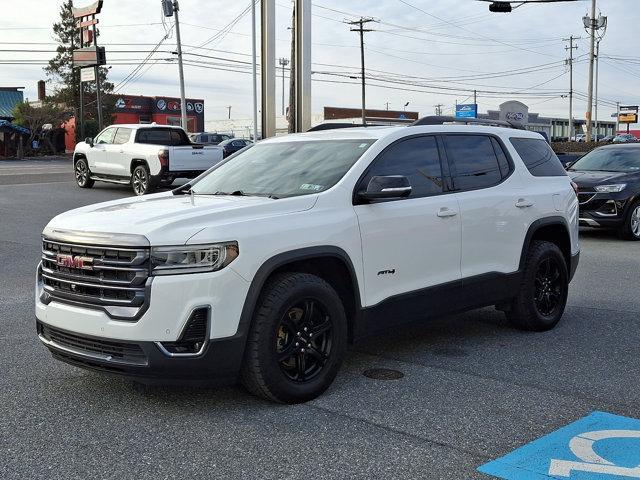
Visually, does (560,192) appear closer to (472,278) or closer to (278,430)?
(472,278)

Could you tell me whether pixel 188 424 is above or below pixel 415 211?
below

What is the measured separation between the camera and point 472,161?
6215 mm

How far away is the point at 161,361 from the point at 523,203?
368 centimetres

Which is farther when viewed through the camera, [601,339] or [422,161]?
[601,339]

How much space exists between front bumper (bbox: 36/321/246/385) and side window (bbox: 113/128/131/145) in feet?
54.6

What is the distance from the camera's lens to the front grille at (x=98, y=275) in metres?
4.20

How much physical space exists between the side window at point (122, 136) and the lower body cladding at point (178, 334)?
54.7 ft

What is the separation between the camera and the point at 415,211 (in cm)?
543

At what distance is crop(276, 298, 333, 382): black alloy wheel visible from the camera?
4.61 metres

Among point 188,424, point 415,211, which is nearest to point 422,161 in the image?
point 415,211

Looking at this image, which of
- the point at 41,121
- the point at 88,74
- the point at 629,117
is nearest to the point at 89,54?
the point at 88,74

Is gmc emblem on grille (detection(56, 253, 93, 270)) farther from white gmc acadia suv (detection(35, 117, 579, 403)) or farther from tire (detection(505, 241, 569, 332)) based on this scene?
tire (detection(505, 241, 569, 332))

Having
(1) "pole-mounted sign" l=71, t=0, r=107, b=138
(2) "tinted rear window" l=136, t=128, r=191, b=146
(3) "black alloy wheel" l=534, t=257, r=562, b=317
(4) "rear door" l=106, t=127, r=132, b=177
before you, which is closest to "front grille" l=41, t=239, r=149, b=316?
(3) "black alloy wheel" l=534, t=257, r=562, b=317

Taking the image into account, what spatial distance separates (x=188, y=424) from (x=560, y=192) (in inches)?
170
